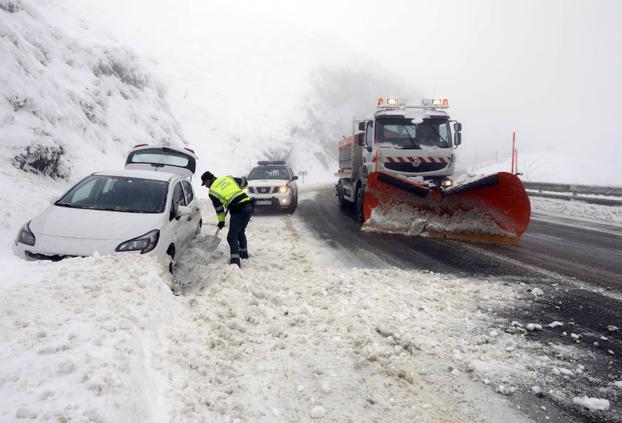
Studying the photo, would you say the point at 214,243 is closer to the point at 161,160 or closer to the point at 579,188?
the point at 161,160

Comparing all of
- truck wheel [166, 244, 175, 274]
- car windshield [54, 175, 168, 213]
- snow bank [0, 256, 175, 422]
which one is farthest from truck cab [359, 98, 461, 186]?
snow bank [0, 256, 175, 422]

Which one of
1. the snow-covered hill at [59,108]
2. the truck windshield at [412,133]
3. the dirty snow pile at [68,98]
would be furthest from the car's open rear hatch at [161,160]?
the truck windshield at [412,133]

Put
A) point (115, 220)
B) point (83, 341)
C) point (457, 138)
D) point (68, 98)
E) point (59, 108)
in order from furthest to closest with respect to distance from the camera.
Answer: point (68, 98) < point (59, 108) < point (457, 138) < point (115, 220) < point (83, 341)

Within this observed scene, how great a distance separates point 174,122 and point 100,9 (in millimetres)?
38382

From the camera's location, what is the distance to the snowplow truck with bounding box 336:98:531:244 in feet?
28.2

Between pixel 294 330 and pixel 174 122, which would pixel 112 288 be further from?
pixel 174 122

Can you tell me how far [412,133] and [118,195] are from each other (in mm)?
7383

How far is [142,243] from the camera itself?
16.2 feet

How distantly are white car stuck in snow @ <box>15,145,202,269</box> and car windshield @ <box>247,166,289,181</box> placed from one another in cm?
691

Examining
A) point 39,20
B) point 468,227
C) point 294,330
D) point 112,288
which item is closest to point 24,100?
point 39,20

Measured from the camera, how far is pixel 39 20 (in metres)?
17.3

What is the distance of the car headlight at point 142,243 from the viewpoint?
15.9 feet

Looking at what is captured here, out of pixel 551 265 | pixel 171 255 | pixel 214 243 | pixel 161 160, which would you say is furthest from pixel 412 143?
pixel 171 255

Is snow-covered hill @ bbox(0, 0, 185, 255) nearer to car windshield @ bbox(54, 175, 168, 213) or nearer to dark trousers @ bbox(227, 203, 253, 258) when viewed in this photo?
car windshield @ bbox(54, 175, 168, 213)
